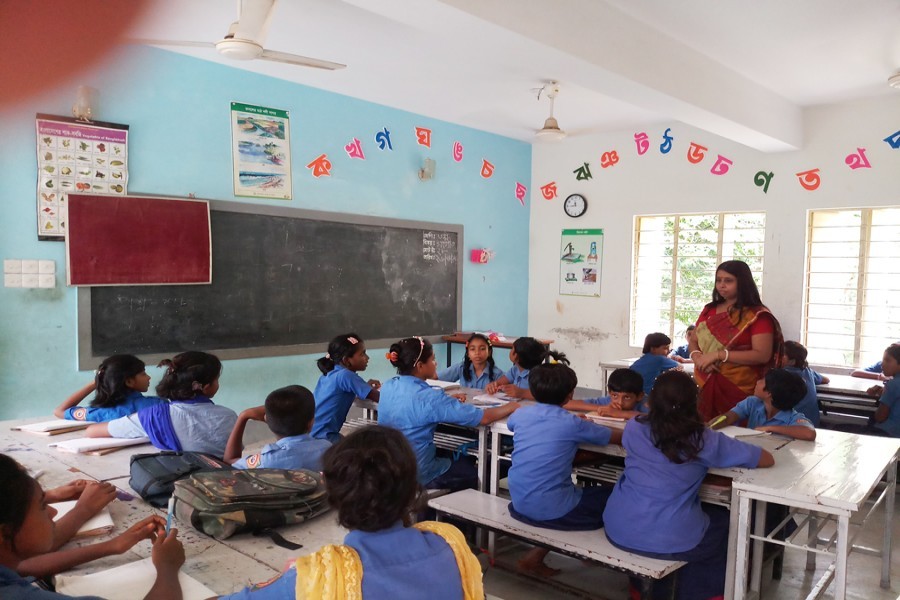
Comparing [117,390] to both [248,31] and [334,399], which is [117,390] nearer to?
[334,399]

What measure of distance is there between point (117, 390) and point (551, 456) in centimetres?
179

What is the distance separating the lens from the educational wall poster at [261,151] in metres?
4.43

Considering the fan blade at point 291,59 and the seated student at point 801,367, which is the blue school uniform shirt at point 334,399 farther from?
the seated student at point 801,367

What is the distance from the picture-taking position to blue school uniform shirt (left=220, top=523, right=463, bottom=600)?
1.12 meters

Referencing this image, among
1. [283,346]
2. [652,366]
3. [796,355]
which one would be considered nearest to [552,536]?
[652,366]

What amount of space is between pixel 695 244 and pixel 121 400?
192 inches

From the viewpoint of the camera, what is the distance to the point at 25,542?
118 centimetres

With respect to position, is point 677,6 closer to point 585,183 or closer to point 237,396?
point 585,183

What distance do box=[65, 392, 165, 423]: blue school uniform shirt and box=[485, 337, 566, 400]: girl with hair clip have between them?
165 cm

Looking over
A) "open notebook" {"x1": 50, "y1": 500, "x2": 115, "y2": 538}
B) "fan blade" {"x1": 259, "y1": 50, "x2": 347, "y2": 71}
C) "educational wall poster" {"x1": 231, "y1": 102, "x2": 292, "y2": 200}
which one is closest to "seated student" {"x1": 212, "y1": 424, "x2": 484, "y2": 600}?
"open notebook" {"x1": 50, "y1": 500, "x2": 115, "y2": 538}

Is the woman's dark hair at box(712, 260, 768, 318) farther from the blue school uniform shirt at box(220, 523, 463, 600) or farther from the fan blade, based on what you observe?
the blue school uniform shirt at box(220, 523, 463, 600)

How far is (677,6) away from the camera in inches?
135

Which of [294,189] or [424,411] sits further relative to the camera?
[294,189]

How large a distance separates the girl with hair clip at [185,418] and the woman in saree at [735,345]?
209 cm
